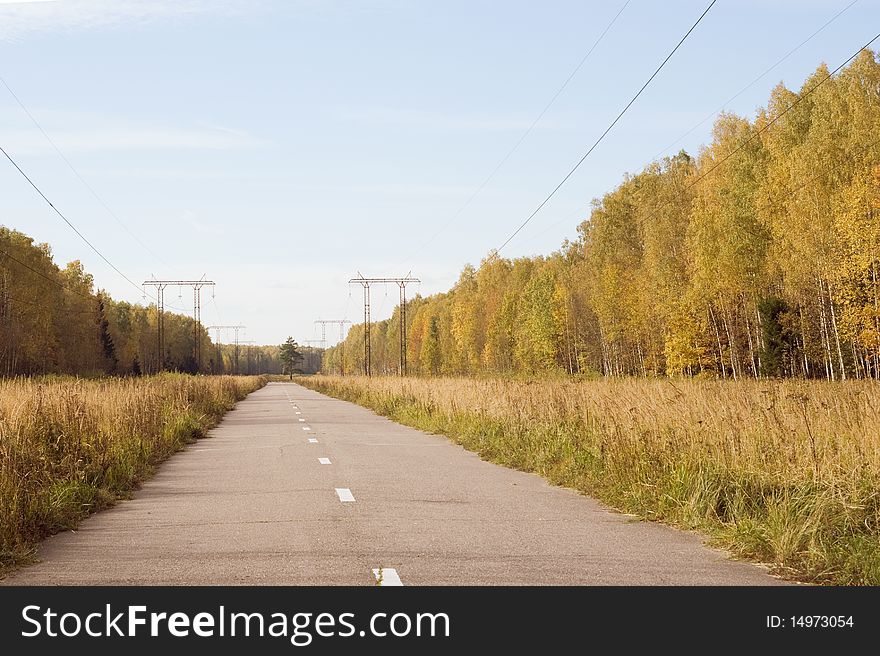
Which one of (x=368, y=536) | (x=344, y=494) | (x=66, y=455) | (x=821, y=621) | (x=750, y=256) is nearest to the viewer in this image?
(x=821, y=621)

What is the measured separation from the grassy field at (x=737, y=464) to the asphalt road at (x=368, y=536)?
431mm

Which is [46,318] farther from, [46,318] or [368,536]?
[368,536]

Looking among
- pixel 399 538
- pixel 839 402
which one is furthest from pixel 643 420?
pixel 399 538

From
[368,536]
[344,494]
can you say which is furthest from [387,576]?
[344,494]

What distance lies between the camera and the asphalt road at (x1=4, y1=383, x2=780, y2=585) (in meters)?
7.45

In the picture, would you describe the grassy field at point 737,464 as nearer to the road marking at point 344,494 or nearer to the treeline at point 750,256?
the road marking at point 344,494

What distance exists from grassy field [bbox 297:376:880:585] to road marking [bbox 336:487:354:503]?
325cm

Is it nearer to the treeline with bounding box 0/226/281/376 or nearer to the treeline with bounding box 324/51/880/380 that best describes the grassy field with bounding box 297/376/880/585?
the treeline with bounding box 324/51/880/380

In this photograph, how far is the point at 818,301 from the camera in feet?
172

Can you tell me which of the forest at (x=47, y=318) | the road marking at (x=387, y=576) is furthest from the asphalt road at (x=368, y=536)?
the forest at (x=47, y=318)

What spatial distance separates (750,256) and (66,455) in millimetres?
48079

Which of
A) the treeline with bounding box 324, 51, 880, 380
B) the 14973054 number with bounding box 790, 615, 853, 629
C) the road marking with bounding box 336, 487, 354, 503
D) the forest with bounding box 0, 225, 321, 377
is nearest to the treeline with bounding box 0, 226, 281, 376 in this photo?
the forest with bounding box 0, 225, 321, 377

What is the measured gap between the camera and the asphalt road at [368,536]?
7.45m

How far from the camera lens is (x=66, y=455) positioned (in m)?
13.3
